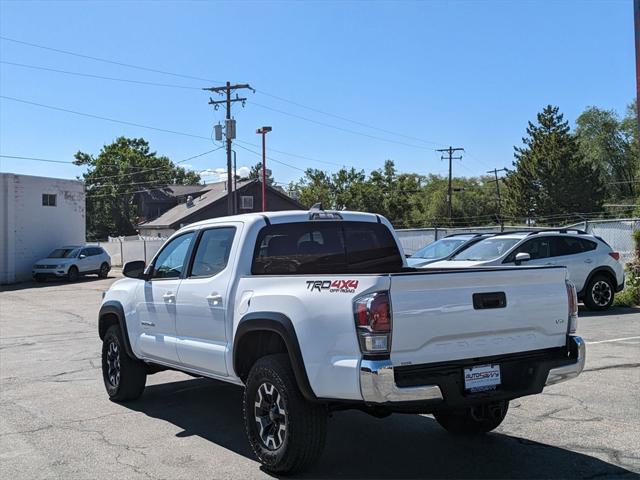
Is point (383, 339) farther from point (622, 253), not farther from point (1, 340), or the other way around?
point (622, 253)

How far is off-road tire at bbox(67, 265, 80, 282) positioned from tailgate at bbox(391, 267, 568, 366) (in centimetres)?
2829

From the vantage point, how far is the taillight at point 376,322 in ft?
13.3

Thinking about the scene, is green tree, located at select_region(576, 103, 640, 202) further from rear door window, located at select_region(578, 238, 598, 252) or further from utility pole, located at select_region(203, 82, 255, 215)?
rear door window, located at select_region(578, 238, 598, 252)

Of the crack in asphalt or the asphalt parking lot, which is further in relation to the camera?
the crack in asphalt

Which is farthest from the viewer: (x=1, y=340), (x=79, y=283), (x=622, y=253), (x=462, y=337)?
(x=79, y=283)

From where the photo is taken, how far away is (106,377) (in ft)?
24.2

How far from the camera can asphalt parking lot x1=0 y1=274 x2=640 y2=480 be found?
191 inches

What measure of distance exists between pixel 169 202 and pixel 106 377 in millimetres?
68479

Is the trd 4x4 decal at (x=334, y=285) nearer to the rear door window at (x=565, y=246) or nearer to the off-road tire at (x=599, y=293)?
the rear door window at (x=565, y=246)

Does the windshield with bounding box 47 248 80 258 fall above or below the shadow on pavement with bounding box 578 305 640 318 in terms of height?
above

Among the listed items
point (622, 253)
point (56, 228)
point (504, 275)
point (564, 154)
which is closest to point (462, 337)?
point (504, 275)

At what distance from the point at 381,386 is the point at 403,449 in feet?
5.18

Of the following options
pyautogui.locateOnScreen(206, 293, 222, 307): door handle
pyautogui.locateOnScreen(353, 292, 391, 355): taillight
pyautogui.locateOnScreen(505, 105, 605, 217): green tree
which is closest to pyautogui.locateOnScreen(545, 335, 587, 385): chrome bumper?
pyautogui.locateOnScreen(353, 292, 391, 355): taillight

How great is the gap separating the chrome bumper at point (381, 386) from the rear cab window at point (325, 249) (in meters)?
1.68
